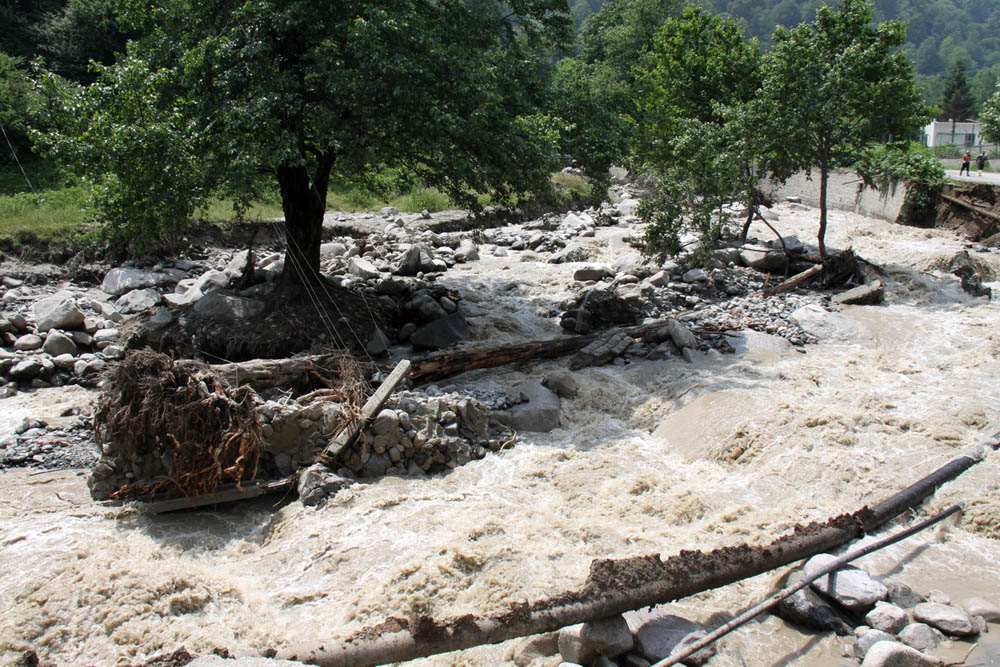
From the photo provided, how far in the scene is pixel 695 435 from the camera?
28.1 ft

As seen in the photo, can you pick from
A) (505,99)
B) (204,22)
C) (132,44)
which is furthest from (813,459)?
(132,44)

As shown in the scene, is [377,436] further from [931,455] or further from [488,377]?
[931,455]

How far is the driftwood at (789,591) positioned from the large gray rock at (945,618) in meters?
0.48

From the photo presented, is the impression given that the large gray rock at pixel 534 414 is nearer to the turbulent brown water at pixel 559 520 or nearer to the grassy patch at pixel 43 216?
the turbulent brown water at pixel 559 520

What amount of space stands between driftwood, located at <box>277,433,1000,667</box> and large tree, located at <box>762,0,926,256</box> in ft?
36.6

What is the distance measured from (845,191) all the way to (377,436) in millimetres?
20026

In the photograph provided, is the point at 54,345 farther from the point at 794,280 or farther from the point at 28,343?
the point at 794,280

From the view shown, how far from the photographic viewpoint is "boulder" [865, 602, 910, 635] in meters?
4.70

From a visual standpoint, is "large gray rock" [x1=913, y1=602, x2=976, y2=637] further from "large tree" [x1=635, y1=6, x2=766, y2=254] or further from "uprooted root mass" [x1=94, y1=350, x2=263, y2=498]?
"large tree" [x1=635, y1=6, x2=766, y2=254]

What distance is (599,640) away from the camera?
462 centimetres

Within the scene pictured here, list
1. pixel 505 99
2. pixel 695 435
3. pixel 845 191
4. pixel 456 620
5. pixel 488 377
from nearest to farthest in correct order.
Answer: pixel 456 620 → pixel 695 435 → pixel 488 377 → pixel 505 99 → pixel 845 191

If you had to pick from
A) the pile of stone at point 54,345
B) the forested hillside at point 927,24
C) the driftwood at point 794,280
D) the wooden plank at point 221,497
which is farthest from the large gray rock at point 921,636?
the forested hillside at point 927,24

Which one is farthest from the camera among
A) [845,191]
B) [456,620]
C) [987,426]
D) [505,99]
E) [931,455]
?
[845,191]

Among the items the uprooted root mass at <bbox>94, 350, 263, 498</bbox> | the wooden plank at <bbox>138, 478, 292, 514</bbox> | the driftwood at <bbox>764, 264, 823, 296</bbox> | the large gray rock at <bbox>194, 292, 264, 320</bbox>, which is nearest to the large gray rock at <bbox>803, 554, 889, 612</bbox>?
the wooden plank at <bbox>138, 478, 292, 514</bbox>
